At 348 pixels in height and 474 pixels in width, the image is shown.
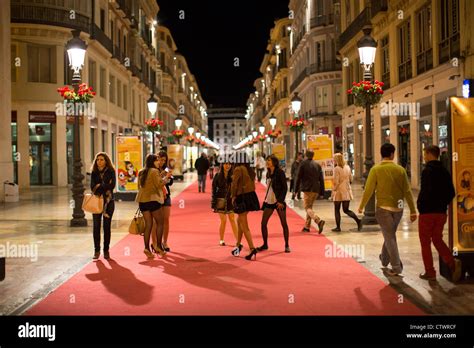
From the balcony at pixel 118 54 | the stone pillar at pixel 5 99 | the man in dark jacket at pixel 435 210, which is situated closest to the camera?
the man in dark jacket at pixel 435 210

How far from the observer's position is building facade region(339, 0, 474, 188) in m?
21.9

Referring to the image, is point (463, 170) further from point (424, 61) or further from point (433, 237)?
point (424, 61)

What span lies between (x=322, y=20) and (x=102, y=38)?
22327mm

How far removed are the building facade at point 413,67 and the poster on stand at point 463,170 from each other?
996cm

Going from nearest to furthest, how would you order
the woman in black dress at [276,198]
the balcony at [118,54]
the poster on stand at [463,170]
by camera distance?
the poster on stand at [463,170]
the woman in black dress at [276,198]
the balcony at [118,54]

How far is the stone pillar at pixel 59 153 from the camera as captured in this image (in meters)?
32.6

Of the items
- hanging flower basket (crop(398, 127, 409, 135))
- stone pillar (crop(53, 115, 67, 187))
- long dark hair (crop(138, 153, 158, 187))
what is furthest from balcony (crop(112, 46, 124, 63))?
long dark hair (crop(138, 153, 158, 187))

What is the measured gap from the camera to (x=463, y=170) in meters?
8.40

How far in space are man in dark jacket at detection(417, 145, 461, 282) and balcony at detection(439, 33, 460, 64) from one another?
14577 millimetres

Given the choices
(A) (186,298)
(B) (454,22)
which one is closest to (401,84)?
(B) (454,22)

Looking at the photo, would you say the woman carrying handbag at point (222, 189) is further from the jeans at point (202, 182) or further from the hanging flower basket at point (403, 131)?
the hanging flower basket at point (403, 131)

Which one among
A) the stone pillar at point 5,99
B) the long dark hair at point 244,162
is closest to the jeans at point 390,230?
the long dark hair at point 244,162
